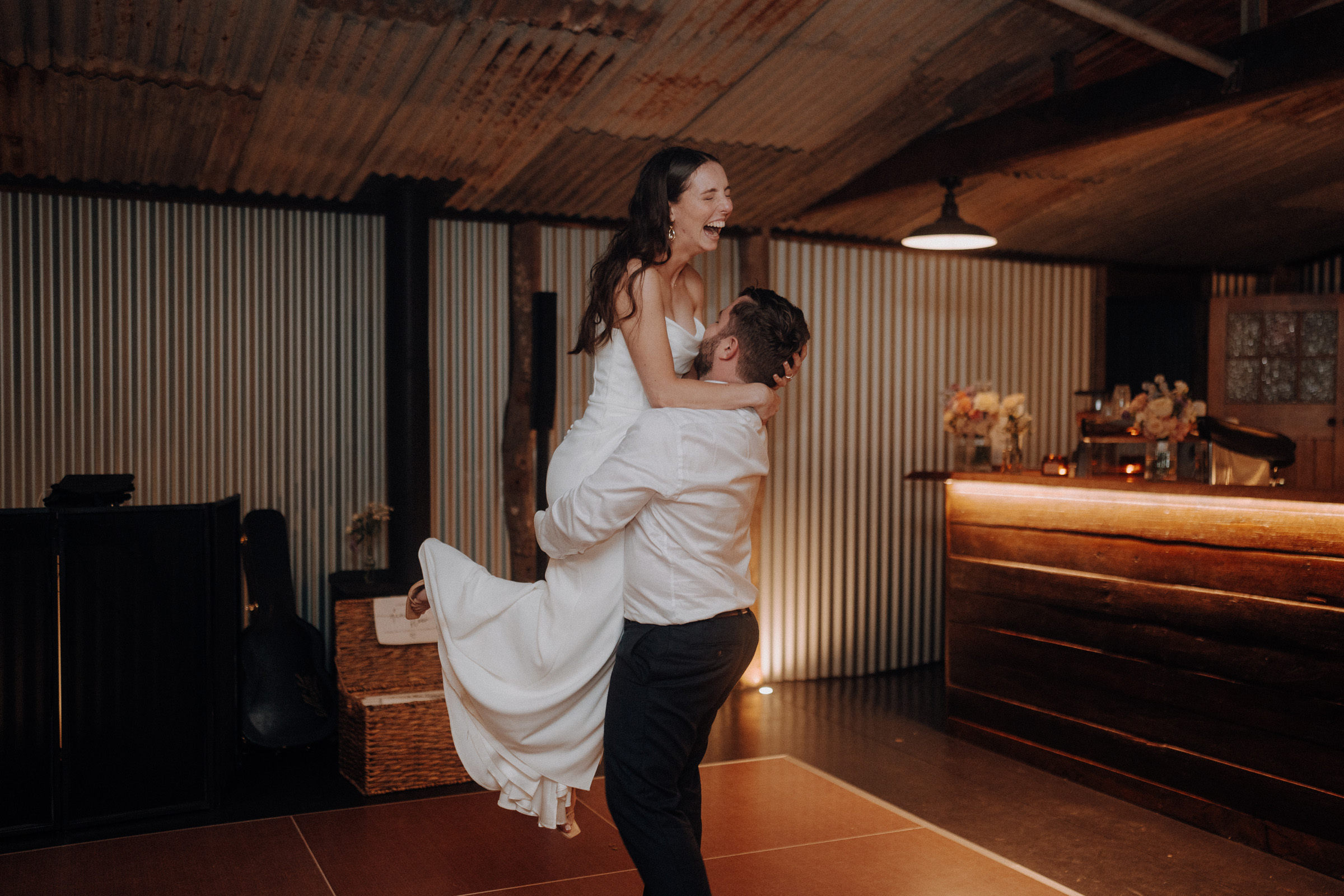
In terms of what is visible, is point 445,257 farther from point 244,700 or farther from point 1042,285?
point 1042,285

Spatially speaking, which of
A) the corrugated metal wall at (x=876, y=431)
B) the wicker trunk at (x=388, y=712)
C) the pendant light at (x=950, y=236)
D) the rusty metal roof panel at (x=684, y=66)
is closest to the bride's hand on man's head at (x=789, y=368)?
the rusty metal roof panel at (x=684, y=66)

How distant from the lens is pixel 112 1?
3.71 meters

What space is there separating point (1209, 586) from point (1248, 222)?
384 cm

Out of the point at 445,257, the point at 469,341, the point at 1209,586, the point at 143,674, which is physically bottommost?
the point at 143,674

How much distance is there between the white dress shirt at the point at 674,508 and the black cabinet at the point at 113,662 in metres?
2.36

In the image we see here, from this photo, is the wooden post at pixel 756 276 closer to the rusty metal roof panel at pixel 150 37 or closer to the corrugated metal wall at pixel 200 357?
the corrugated metal wall at pixel 200 357

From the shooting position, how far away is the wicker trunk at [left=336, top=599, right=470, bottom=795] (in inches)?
171

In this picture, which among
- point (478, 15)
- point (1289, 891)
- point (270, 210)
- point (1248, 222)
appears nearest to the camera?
point (1289, 891)

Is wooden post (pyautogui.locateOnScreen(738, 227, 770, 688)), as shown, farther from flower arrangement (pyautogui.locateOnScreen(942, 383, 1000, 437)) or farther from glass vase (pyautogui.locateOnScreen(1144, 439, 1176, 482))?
glass vase (pyautogui.locateOnScreen(1144, 439, 1176, 482))

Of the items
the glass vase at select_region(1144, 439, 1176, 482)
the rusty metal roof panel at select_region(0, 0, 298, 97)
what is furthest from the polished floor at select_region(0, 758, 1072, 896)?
the rusty metal roof panel at select_region(0, 0, 298, 97)

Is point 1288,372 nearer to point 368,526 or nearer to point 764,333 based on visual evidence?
point 368,526

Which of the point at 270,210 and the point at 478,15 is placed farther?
the point at 270,210

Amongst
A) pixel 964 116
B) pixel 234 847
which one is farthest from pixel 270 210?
pixel 964 116

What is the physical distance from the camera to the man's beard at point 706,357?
2.44m
